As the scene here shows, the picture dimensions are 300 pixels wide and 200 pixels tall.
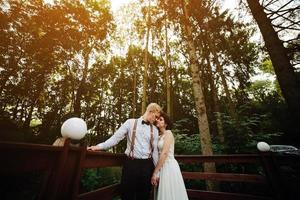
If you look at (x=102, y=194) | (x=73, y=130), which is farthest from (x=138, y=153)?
(x=73, y=130)

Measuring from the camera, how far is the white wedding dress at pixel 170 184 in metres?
2.87

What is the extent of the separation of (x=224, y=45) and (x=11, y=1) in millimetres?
10957

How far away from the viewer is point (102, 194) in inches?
94.2

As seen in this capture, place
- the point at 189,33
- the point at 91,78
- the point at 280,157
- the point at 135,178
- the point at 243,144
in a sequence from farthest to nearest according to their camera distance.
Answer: the point at 91,78 → the point at 189,33 → the point at 243,144 → the point at 280,157 → the point at 135,178

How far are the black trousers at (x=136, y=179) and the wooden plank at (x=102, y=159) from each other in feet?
0.41

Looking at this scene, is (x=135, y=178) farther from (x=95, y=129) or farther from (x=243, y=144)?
(x=95, y=129)

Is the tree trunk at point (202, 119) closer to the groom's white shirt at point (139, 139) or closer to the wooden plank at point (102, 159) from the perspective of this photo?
the groom's white shirt at point (139, 139)

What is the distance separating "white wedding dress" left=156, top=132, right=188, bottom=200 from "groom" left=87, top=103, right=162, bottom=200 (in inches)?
10.4

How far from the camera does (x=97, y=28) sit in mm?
15125

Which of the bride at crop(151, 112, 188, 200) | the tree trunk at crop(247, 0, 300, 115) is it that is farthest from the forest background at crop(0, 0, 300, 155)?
the bride at crop(151, 112, 188, 200)

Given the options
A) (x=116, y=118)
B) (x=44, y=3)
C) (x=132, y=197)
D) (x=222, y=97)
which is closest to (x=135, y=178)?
(x=132, y=197)

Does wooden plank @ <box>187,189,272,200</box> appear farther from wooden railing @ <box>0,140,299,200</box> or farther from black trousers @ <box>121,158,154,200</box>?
black trousers @ <box>121,158,154,200</box>

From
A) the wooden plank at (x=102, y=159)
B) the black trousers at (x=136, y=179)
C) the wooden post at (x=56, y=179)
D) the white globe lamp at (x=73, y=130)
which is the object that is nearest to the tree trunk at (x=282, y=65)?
the black trousers at (x=136, y=179)

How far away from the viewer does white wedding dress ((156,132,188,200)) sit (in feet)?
9.43
